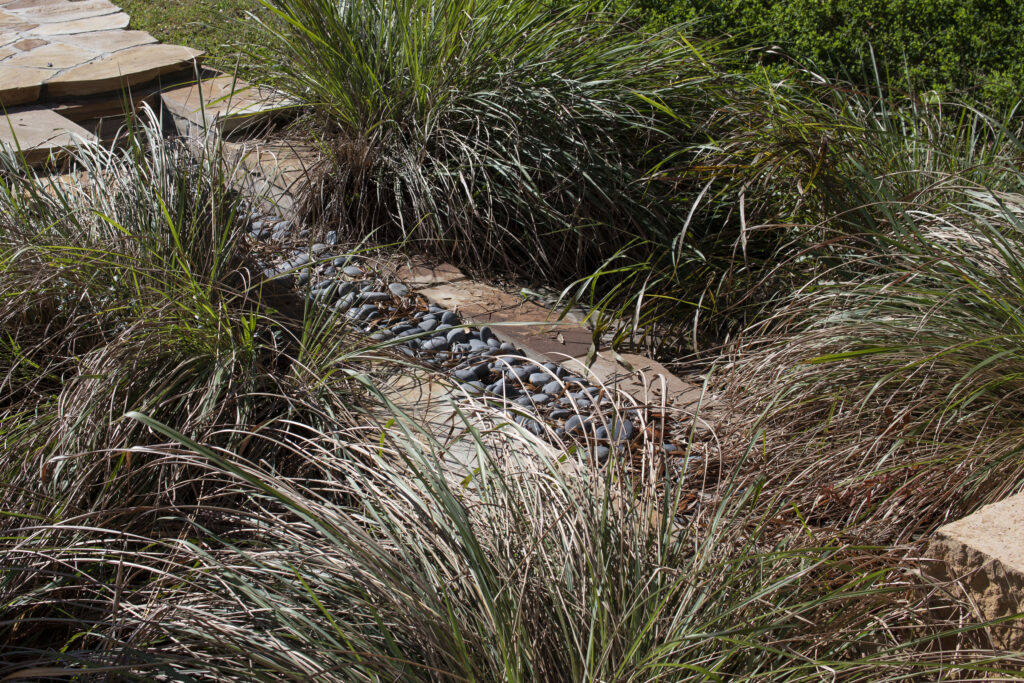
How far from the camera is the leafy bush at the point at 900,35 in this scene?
4215mm

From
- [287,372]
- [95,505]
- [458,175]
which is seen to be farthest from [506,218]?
[95,505]

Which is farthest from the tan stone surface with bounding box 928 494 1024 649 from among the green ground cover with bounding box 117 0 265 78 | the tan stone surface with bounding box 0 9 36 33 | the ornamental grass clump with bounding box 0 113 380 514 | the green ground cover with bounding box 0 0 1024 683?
the tan stone surface with bounding box 0 9 36 33

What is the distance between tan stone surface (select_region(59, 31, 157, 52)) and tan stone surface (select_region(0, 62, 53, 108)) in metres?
0.68

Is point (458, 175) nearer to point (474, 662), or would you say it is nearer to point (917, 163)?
point (917, 163)

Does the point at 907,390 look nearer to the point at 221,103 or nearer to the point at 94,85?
the point at 221,103

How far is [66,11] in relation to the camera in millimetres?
7203

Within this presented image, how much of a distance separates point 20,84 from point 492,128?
331 cm

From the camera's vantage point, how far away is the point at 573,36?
397 cm

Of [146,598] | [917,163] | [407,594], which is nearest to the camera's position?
[407,594]

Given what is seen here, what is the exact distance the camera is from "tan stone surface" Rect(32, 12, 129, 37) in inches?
259

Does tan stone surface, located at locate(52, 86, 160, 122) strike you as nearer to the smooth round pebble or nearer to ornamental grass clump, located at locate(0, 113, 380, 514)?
ornamental grass clump, located at locate(0, 113, 380, 514)

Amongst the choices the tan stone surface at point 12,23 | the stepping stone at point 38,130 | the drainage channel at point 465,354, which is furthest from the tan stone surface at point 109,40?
the drainage channel at point 465,354

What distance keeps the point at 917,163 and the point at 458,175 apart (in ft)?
5.76

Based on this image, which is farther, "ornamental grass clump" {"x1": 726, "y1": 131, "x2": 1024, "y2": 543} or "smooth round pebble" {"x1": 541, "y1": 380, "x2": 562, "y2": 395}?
"smooth round pebble" {"x1": 541, "y1": 380, "x2": 562, "y2": 395}
